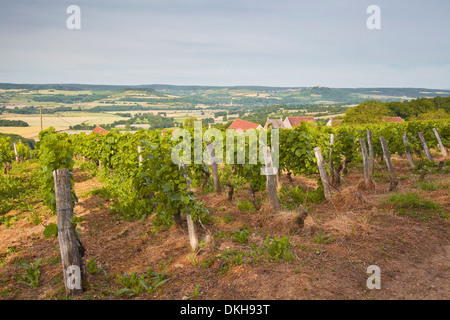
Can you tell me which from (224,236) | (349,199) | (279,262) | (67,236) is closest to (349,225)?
(349,199)

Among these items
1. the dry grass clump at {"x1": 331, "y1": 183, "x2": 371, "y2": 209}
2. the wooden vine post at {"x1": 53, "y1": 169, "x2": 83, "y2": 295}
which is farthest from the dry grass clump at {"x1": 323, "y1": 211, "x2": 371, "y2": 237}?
the wooden vine post at {"x1": 53, "y1": 169, "x2": 83, "y2": 295}

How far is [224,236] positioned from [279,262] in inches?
51.4

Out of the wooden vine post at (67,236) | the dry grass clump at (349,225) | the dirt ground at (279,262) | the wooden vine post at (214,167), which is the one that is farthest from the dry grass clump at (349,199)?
the wooden vine post at (67,236)

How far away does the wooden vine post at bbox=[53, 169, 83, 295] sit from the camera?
349 centimetres

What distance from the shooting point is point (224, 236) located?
5.13m

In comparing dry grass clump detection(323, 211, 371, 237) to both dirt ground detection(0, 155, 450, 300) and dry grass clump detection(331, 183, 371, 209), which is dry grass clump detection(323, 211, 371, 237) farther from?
dry grass clump detection(331, 183, 371, 209)

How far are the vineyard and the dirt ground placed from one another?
0.06 feet

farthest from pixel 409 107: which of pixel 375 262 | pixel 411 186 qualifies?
pixel 375 262

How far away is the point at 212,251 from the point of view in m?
4.50

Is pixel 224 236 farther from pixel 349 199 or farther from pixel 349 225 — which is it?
pixel 349 199

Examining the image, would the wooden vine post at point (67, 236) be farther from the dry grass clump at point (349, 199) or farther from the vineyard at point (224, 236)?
the dry grass clump at point (349, 199)

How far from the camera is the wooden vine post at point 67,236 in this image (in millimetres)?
3494

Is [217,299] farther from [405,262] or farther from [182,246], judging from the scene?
[405,262]

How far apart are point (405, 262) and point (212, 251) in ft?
9.52
